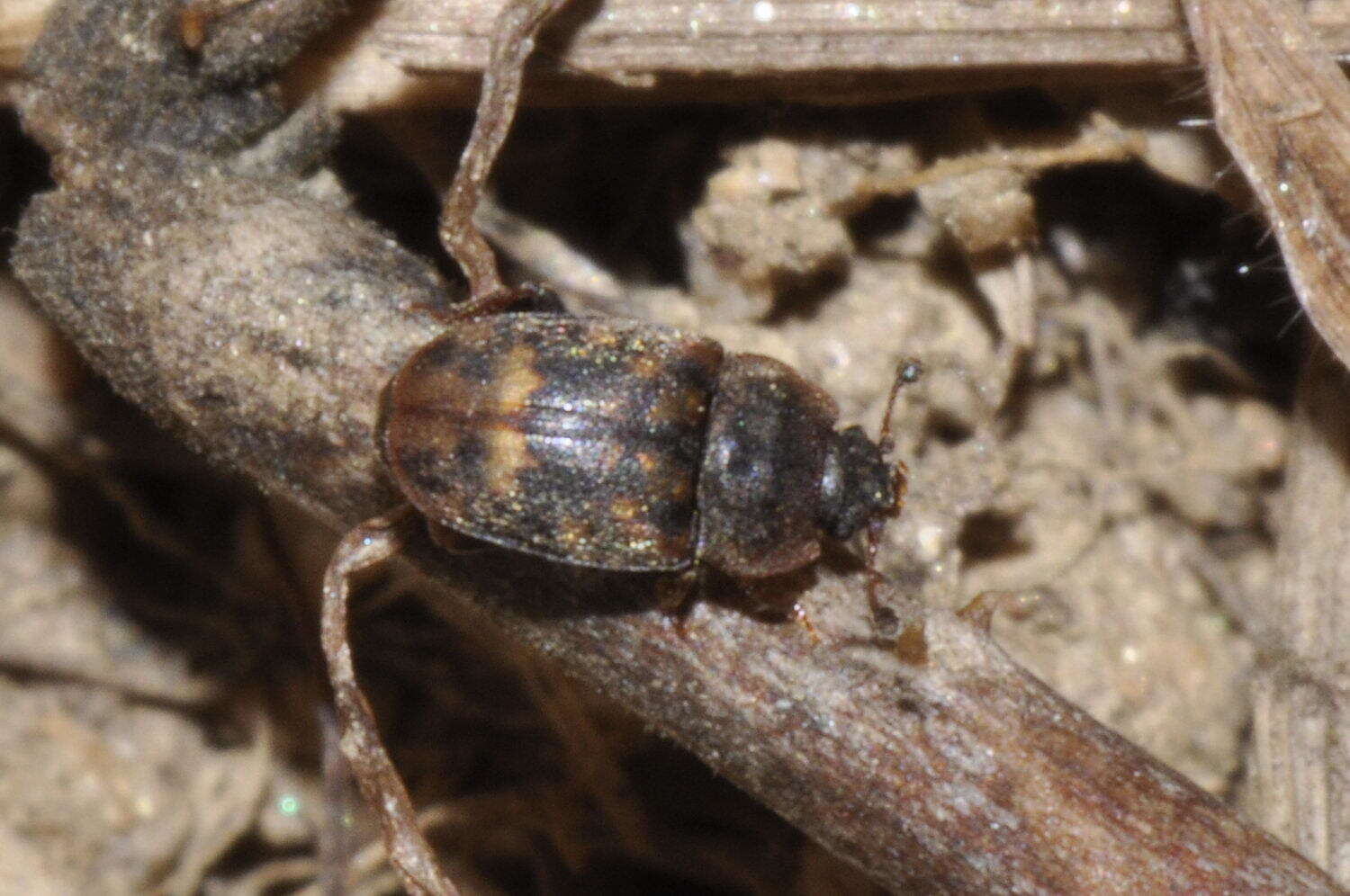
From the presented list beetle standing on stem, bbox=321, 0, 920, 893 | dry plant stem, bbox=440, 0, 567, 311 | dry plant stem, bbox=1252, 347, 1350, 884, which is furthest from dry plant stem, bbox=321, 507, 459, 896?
dry plant stem, bbox=1252, 347, 1350, 884

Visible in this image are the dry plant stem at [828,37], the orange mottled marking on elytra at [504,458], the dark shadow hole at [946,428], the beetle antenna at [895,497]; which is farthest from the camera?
the dark shadow hole at [946,428]

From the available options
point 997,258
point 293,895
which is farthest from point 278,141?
point 293,895

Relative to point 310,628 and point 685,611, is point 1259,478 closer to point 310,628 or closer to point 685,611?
point 685,611

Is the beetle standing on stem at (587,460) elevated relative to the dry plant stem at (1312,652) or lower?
elevated

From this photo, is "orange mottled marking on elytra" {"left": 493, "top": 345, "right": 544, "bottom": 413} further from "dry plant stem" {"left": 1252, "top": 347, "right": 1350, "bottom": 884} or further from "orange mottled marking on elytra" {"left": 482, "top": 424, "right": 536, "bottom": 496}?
"dry plant stem" {"left": 1252, "top": 347, "right": 1350, "bottom": 884}

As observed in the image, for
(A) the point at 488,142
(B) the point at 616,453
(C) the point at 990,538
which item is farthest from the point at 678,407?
(C) the point at 990,538

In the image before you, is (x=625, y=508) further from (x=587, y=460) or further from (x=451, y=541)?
(x=451, y=541)

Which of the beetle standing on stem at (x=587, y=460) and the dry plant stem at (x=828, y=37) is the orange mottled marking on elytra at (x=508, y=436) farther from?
the dry plant stem at (x=828, y=37)

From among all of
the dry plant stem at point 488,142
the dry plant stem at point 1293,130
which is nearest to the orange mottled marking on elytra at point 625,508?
the dry plant stem at point 488,142
